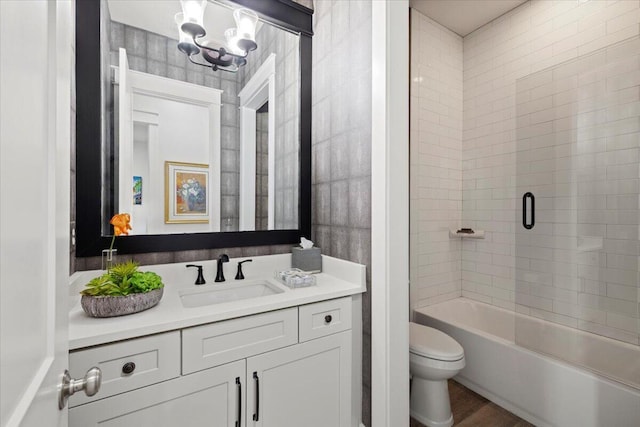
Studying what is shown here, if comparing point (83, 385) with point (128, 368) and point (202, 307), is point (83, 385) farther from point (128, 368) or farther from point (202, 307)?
point (202, 307)

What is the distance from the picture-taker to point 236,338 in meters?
1.15

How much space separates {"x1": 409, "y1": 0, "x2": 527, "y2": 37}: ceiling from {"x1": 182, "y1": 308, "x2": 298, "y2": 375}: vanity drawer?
252 centimetres

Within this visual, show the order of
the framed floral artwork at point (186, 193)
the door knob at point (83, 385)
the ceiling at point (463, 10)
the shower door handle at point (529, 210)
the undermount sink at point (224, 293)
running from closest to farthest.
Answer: the door knob at point (83, 385) < the undermount sink at point (224, 293) < the framed floral artwork at point (186, 193) < the shower door handle at point (529, 210) < the ceiling at point (463, 10)

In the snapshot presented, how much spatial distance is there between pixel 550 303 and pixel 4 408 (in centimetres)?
267

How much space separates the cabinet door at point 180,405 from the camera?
931mm

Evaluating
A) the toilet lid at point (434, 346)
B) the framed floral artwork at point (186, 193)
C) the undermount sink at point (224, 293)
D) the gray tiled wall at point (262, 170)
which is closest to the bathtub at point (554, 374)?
the toilet lid at point (434, 346)

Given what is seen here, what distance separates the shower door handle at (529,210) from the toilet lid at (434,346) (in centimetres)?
109

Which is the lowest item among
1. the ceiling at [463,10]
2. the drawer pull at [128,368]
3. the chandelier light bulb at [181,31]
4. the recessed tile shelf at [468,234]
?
the drawer pull at [128,368]

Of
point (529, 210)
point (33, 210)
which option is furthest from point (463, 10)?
point (33, 210)

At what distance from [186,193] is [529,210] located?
7.69ft

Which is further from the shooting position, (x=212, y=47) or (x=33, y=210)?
(x=212, y=47)

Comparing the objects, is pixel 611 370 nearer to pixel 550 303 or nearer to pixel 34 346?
pixel 550 303

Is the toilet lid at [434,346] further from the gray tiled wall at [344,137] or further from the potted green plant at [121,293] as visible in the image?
the potted green plant at [121,293]

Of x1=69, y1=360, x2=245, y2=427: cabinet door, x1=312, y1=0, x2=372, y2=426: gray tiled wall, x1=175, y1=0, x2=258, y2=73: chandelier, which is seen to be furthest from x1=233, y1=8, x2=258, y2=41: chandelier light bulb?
x1=69, y1=360, x2=245, y2=427: cabinet door
